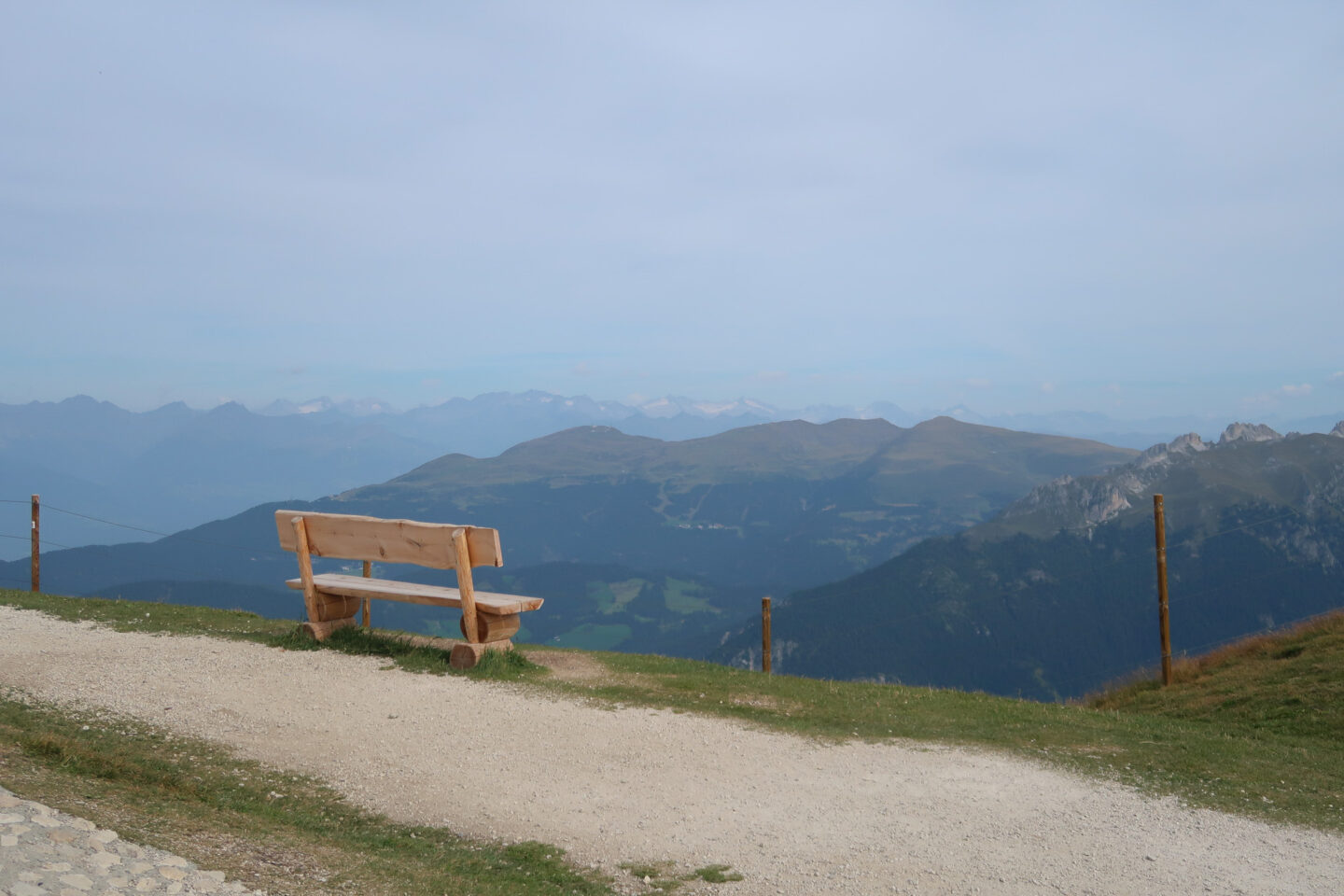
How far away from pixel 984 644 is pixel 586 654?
492 ft

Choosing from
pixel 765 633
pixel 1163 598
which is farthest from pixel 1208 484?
pixel 765 633

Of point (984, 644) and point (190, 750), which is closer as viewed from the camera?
point (190, 750)

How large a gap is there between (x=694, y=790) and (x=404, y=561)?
565cm

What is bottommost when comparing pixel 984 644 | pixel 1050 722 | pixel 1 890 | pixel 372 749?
pixel 984 644

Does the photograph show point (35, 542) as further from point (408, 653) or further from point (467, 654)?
point (467, 654)

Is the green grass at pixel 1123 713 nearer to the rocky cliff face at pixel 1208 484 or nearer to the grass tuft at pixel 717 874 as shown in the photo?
the grass tuft at pixel 717 874

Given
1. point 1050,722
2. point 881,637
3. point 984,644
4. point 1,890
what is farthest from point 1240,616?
point 1,890

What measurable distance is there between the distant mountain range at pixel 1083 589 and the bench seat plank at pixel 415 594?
124m

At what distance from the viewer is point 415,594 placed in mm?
11867

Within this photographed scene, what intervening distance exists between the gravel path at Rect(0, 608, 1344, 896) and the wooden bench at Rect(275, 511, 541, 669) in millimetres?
1064

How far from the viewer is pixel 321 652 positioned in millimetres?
11477

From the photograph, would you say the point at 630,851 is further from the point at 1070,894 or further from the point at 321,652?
the point at 321,652

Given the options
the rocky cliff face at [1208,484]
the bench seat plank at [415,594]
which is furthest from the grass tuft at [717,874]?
the rocky cliff face at [1208,484]

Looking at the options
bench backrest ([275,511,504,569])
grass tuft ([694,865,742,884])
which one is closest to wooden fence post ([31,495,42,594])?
bench backrest ([275,511,504,569])
